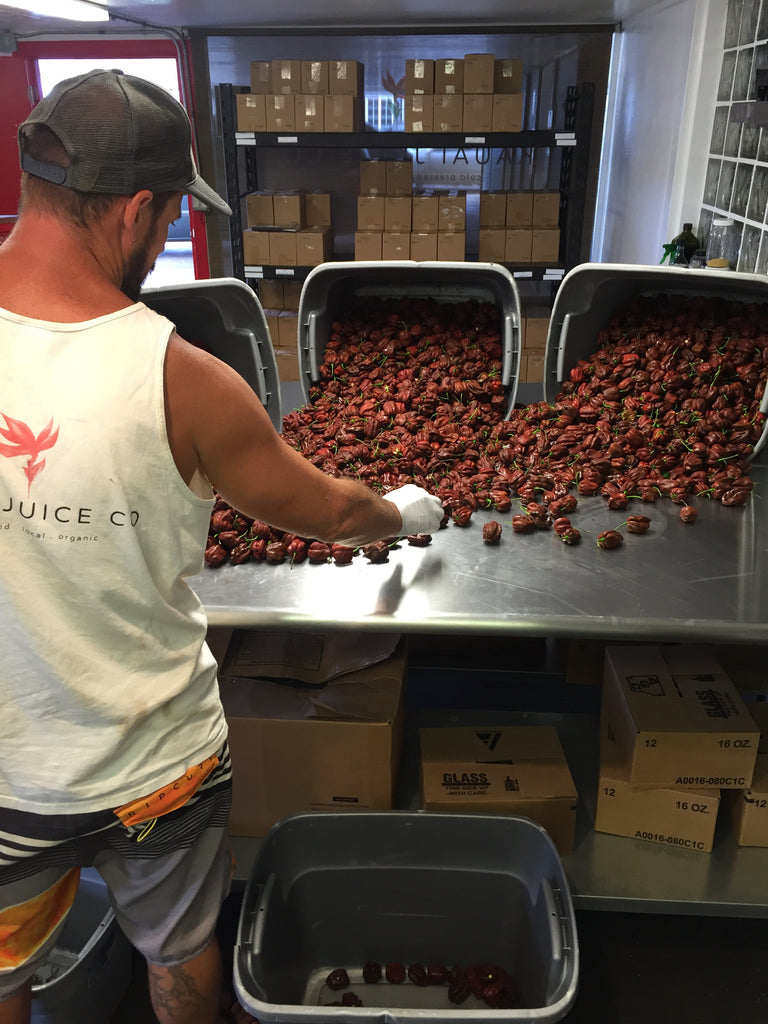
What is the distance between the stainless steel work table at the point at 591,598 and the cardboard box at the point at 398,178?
377 cm

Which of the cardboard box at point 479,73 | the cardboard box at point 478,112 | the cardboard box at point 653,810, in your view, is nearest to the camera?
the cardboard box at point 653,810

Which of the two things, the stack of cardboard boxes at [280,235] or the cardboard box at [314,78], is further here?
the stack of cardboard boxes at [280,235]

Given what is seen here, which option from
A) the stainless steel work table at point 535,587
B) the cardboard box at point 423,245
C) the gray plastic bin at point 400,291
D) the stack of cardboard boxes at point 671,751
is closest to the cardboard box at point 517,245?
the cardboard box at point 423,245

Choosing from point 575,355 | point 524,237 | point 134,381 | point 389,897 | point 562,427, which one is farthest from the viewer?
point 524,237

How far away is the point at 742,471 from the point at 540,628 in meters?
0.94

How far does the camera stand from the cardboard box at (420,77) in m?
4.82

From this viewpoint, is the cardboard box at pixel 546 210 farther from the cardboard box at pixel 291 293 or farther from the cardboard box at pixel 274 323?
the cardboard box at pixel 274 323

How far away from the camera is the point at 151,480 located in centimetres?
105

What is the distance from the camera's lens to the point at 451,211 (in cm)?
501

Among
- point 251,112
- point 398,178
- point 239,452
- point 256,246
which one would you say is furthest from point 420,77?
point 239,452

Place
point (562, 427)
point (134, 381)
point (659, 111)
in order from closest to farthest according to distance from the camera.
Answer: point (134, 381)
point (562, 427)
point (659, 111)

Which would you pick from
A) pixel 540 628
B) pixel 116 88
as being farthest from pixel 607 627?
pixel 116 88

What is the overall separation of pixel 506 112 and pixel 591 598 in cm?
413

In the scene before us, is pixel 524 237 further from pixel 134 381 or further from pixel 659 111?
pixel 134 381
